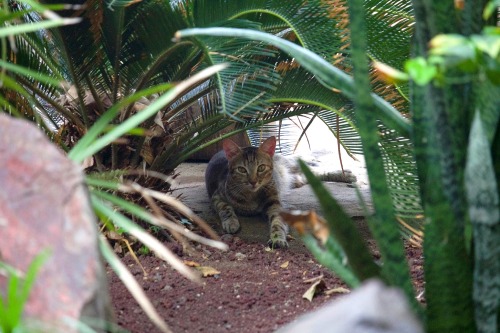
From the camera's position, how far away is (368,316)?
0.94 metres

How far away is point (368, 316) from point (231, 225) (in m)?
3.09

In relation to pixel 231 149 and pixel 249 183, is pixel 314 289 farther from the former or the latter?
pixel 231 149

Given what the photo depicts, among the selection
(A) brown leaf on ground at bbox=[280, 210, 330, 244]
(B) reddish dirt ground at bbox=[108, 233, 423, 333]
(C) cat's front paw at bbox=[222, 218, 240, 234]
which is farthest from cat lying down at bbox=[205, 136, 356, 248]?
(A) brown leaf on ground at bbox=[280, 210, 330, 244]

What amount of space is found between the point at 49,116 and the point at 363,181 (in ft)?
7.88

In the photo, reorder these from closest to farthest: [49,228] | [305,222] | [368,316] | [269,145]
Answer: [368,316] → [49,228] → [305,222] → [269,145]

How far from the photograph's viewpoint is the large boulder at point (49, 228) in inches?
50.5

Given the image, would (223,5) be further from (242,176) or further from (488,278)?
(488,278)

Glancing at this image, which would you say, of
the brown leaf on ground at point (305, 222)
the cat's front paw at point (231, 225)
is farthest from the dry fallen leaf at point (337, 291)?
the brown leaf on ground at point (305, 222)

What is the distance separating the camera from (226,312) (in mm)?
2553

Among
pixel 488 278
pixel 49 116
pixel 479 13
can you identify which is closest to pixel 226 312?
pixel 488 278

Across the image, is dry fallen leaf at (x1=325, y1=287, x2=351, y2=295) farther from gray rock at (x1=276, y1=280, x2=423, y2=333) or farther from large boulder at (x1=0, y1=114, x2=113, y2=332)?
gray rock at (x1=276, y1=280, x2=423, y2=333)

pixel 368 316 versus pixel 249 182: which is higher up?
pixel 368 316

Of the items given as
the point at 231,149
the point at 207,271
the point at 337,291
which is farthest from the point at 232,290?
the point at 231,149

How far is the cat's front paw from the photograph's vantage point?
400 centimetres
